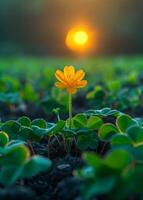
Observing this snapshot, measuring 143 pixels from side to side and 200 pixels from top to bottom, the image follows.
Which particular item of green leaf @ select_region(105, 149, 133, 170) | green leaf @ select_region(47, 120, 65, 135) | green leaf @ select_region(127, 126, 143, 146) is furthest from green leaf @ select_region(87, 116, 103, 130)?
green leaf @ select_region(105, 149, 133, 170)

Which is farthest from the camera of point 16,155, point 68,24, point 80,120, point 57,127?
point 68,24

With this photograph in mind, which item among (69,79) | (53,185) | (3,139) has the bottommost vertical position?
(53,185)

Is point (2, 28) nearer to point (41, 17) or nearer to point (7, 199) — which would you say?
point (41, 17)

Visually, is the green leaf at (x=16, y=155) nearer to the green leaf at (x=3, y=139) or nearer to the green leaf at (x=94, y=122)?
the green leaf at (x=3, y=139)

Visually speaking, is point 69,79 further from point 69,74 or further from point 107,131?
point 107,131

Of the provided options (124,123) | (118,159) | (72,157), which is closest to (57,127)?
(72,157)

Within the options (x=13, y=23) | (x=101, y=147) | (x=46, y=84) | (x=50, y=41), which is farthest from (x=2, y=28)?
(x=101, y=147)
